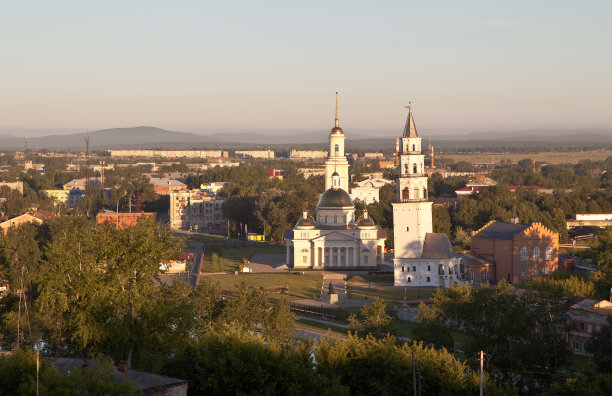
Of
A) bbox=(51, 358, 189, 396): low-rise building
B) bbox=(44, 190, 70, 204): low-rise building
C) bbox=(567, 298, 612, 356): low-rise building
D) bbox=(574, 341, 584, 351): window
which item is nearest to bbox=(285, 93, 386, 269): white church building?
bbox=(567, 298, 612, 356): low-rise building

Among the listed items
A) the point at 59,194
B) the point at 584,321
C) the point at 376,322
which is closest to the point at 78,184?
the point at 59,194

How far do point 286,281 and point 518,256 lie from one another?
1699cm

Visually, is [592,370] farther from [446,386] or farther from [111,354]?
[111,354]

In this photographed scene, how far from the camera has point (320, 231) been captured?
262ft

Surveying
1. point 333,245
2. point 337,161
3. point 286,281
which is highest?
point 337,161

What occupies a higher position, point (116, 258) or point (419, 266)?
point (116, 258)

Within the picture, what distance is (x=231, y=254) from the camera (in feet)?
291

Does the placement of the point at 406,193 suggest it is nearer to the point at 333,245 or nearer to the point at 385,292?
the point at 385,292

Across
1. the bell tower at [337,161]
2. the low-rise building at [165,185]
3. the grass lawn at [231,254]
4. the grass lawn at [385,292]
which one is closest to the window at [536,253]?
the grass lawn at [385,292]

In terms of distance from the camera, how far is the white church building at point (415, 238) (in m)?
67.3

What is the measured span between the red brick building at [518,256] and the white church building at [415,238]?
218 centimetres

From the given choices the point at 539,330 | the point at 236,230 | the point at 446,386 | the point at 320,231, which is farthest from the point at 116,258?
the point at 236,230

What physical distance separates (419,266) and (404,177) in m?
6.45

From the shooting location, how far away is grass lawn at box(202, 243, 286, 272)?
257 ft
